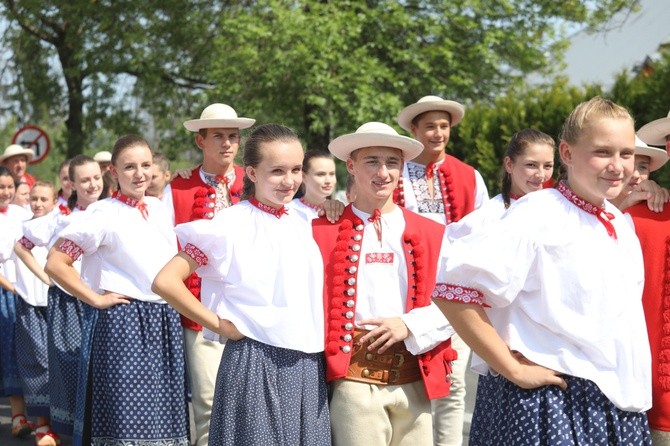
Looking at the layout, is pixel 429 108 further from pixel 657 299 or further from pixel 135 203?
pixel 657 299

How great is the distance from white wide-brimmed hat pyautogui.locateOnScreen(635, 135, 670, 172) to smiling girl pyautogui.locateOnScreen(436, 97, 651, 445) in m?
1.17

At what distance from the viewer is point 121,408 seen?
530cm

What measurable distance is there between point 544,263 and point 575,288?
116 millimetres

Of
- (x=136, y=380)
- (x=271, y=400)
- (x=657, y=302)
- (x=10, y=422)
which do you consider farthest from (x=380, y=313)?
(x=10, y=422)

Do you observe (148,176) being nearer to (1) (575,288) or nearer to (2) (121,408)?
(2) (121,408)

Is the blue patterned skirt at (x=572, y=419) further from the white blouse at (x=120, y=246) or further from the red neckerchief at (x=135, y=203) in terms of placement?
the red neckerchief at (x=135, y=203)

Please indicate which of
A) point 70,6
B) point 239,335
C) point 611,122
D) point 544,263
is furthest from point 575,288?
point 70,6

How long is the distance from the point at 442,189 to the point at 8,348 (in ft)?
13.5

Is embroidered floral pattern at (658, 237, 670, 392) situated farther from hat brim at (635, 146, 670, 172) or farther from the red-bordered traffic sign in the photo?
the red-bordered traffic sign

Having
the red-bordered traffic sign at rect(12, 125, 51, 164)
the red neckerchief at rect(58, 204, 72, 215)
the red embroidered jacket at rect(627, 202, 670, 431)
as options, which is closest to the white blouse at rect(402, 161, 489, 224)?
the red embroidered jacket at rect(627, 202, 670, 431)

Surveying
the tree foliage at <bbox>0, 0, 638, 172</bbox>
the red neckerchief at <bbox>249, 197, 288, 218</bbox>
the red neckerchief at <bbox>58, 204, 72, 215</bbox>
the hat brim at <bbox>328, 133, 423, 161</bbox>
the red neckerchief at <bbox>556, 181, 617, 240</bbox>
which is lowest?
Result: the red neckerchief at <bbox>556, 181, 617, 240</bbox>

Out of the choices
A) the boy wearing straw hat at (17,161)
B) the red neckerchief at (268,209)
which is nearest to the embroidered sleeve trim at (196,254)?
the red neckerchief at (268,209)

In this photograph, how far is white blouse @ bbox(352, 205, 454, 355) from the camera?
4.12 meters

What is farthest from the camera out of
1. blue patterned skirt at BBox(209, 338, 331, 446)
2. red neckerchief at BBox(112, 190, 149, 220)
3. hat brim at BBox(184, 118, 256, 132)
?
hat brim at BBox(184, 118, 256, 132)
